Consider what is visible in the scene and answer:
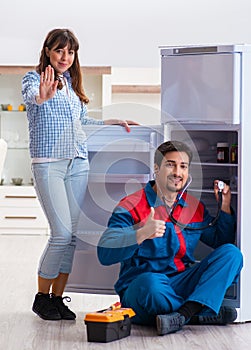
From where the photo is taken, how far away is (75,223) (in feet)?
11.4

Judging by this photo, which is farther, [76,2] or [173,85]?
[76,2]

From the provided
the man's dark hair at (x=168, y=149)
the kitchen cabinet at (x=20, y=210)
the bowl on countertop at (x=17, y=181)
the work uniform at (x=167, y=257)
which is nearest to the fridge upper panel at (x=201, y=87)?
the man's dark hair at (x=168, y=149)

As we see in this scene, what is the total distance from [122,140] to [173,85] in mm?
342

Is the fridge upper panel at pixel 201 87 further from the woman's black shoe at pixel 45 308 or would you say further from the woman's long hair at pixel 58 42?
the woman's black shoe at pixel 45 308

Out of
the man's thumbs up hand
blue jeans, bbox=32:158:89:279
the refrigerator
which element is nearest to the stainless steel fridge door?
the refrigerator

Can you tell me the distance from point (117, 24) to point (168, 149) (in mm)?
3133

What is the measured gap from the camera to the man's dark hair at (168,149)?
3.33 metres

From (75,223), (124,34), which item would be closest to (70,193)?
(75,223)

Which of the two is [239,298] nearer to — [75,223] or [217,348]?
[217,348]

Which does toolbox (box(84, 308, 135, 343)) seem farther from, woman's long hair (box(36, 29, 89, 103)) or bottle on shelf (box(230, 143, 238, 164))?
woman's long hair (box(36, 29, 89, 103))

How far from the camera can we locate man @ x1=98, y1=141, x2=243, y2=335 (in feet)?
10.4

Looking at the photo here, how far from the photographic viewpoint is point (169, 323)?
3121 millimetres

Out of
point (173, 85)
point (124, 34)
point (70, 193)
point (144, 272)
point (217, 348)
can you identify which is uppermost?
point (124, 34)

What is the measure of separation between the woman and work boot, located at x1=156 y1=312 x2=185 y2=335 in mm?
469
